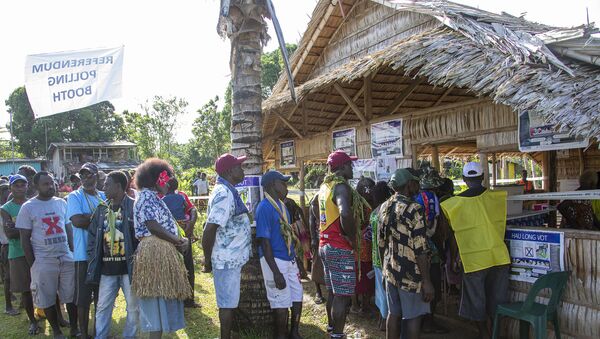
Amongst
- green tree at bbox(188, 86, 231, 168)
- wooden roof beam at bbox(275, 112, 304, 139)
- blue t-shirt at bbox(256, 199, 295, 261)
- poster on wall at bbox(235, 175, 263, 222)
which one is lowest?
blue t-shirt at bbox(256, 199, 295, 261)

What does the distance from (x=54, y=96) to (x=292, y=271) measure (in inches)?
173

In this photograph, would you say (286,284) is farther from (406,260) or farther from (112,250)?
(112,250)

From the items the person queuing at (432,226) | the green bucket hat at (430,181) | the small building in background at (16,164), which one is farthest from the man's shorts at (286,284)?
the small building in background at (16,164)

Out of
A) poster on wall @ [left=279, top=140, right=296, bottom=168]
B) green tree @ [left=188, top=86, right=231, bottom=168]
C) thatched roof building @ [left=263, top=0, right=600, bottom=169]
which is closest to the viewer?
thatched roof building @ [left=263, top=0, right=600, bottom=169]

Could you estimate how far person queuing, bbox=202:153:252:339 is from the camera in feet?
13.1

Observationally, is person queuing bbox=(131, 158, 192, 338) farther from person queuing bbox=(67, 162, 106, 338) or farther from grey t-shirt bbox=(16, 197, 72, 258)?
grey t-shirt bbox=(16, 197, 72, 258)

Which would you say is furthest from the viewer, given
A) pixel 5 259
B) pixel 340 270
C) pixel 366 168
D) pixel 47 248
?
pixel 366 168

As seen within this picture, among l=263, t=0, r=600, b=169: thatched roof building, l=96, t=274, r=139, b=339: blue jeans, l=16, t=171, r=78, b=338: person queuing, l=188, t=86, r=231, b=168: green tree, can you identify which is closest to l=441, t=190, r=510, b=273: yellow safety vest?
l=263, t=0, r=600, b=169: thatched roof building

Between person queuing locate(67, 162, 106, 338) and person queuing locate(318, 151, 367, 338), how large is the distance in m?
2.30

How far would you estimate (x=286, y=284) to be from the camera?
428cm

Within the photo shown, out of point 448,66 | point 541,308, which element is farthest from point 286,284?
point 448,66

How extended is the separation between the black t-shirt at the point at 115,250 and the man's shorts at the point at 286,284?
132cm

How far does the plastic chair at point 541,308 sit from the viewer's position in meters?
3.69

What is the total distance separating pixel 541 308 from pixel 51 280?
501 cm
